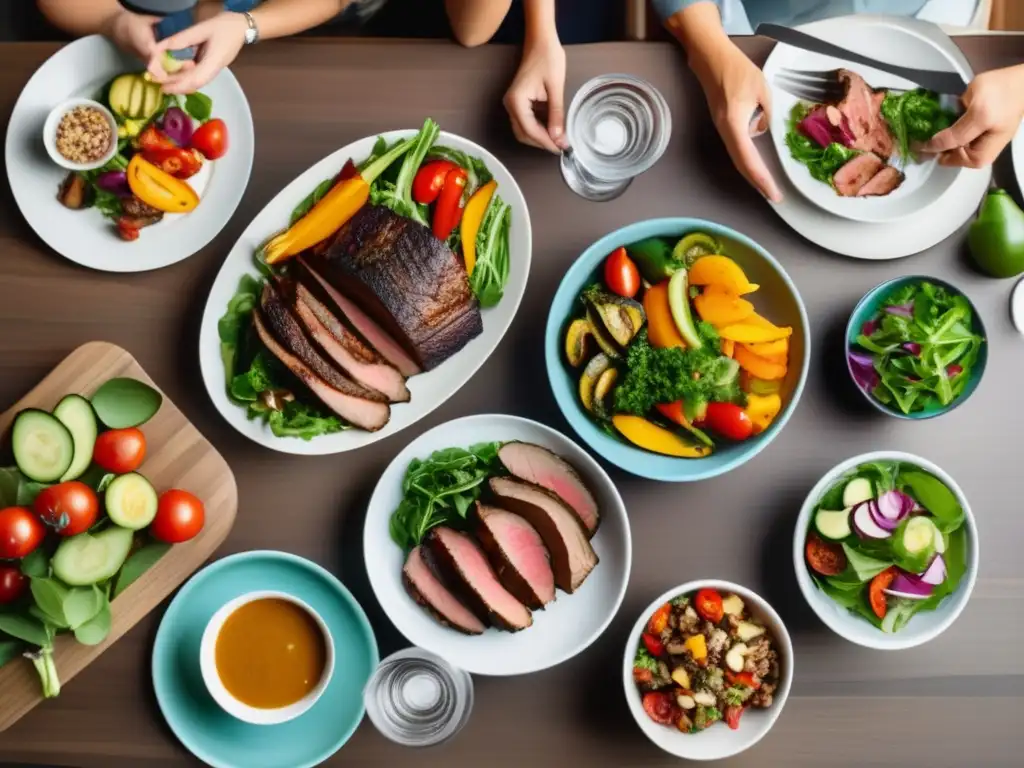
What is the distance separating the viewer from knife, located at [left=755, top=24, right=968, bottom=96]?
1506mm

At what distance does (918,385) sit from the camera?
4.83 feet

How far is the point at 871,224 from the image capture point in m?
1.55

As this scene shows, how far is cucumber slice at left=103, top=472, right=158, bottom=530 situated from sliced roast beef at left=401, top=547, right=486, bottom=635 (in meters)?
0.43

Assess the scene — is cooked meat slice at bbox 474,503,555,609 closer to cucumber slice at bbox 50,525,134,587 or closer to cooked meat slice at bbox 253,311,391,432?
cooked meat slice at bbox 253,311,391,432

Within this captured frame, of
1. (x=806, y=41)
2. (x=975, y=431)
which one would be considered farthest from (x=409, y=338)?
(x=975, y=431)

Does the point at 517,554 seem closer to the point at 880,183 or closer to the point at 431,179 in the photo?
the point at 431,179

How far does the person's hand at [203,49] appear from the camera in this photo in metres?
1.44

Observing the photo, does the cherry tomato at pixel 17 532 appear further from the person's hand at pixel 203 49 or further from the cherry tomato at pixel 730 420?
the cherry tomato at pixel 730 420

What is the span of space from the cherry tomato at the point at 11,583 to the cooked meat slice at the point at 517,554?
2.46 feet

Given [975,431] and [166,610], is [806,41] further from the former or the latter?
[166,610]

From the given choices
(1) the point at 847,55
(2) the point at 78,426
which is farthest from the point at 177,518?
(1) the point at 847,55

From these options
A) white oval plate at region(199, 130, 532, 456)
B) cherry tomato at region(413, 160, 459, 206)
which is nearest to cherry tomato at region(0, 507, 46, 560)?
white oval plate at region(199, 130, 532, 456)

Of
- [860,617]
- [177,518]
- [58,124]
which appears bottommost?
[860,617]

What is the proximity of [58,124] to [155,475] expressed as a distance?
606 millimetres
